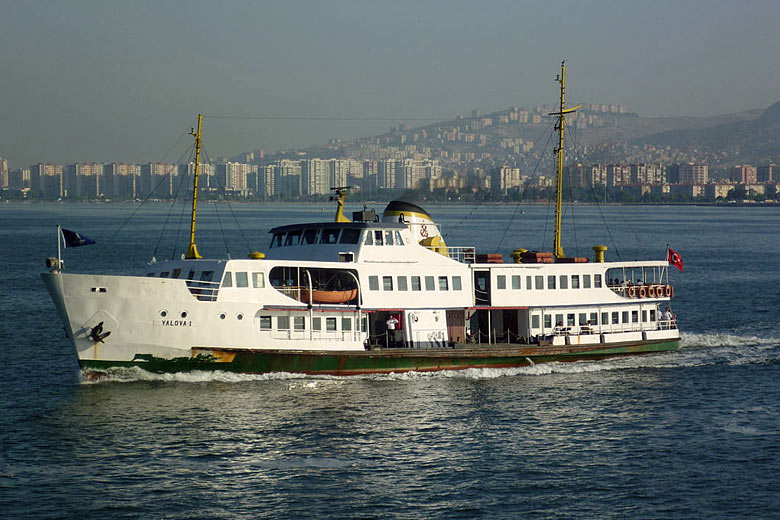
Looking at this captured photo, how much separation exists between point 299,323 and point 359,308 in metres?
2.06

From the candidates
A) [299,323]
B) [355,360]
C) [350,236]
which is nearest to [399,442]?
[355,360]

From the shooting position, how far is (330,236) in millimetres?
32875

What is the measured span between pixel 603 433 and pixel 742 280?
141 feet

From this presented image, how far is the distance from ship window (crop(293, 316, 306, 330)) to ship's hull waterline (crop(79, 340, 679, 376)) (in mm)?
887

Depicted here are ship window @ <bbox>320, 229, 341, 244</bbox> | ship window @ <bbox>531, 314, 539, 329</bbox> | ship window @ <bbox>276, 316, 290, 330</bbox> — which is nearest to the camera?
ship window @ <bbox>276, 316, 290, 330</bbox>

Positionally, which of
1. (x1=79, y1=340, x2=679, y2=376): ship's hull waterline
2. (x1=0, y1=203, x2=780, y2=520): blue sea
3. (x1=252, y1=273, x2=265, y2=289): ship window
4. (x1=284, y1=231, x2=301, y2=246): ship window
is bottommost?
(x1=0, y1=203, x2=780, y2=520): blue sea

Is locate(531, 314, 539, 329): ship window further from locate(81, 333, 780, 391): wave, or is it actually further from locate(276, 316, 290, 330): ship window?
locate(276, 316, 290, 330): ship window

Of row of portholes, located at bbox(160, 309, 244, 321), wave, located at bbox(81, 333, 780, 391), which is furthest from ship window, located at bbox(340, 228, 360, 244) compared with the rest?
row of portholes, located at bbox(160, 309, 244, 321)

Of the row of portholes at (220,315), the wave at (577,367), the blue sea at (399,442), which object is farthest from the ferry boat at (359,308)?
the blue sea at (399,442)

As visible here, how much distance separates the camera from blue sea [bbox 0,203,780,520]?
20.2 m

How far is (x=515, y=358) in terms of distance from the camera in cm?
3294

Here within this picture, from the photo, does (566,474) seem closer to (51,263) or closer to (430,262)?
(430,262)

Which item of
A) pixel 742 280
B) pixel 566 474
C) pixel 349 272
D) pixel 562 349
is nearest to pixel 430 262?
pixel 349 272

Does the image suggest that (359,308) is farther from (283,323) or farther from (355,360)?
(283,323)
